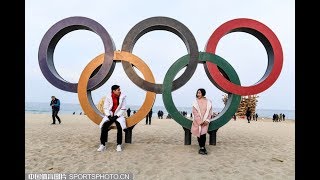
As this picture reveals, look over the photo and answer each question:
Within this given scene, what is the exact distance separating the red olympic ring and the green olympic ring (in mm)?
169

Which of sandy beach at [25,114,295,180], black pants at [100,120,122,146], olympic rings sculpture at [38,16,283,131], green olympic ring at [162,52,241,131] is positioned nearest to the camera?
sandy beach at [25,114,295,180]

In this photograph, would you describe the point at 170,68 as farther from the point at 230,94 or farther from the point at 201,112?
the point at 230,94

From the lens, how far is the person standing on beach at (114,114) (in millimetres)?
7801

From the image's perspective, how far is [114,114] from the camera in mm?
8008

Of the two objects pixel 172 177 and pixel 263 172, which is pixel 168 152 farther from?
pixel 263 172

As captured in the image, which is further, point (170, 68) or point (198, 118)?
point (170, 68)

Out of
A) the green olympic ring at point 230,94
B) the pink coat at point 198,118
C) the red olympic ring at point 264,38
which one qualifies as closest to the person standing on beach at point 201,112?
the pink coat at point 198,118

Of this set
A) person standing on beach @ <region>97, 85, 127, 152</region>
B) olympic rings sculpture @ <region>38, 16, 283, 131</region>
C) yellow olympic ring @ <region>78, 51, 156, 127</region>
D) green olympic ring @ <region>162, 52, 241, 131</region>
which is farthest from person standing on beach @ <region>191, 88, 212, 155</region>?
person standing on beach @ <region>97, 85, 127, 152</region>

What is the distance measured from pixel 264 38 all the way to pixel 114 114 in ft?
17.9

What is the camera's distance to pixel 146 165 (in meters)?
6.40

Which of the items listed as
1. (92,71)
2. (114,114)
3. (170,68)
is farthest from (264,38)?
(92,71)

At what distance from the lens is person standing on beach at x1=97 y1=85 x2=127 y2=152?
25.6 ft

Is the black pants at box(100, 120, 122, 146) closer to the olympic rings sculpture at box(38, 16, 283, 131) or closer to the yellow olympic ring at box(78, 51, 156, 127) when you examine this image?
the olympic rings sculpture at box(38, 16, 283, 131)
